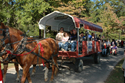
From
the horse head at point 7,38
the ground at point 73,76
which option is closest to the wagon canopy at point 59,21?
the ground at point 73,76

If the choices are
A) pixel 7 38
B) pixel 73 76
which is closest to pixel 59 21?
pixel 73 76

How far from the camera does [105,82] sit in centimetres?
560

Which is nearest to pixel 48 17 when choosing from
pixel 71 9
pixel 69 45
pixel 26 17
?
pixel 69 45

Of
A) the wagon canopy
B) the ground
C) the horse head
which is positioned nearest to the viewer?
the horse head

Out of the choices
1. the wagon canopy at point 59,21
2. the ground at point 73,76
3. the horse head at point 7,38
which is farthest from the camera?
the wagon canopy at point 59,21

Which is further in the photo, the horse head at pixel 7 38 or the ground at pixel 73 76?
the ground at pixel 73 76

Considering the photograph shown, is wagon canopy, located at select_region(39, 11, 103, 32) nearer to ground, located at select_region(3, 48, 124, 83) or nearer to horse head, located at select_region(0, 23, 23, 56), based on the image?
ground, located at select_region(3, 48, 124, 83)

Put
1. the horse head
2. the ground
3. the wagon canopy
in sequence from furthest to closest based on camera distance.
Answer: the wagon canopy, the ground, the horse head

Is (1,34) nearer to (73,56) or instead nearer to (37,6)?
(73,56)

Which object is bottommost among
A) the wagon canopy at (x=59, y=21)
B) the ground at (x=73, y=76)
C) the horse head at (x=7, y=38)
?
the ground at (x=73, y=76)

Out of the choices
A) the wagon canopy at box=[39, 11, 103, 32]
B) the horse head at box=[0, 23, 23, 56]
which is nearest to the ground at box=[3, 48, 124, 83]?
the horse head at box=[0, 23, 23, 56]

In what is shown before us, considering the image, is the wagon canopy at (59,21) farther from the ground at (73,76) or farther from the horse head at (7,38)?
the horse head at (7,38)

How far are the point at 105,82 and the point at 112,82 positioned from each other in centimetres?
29

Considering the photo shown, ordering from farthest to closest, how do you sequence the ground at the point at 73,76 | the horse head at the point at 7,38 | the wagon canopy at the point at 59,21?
the wagon canopy at the point at 59,21
the ground at the point at 73,76
the horse head at the point at 7,38
